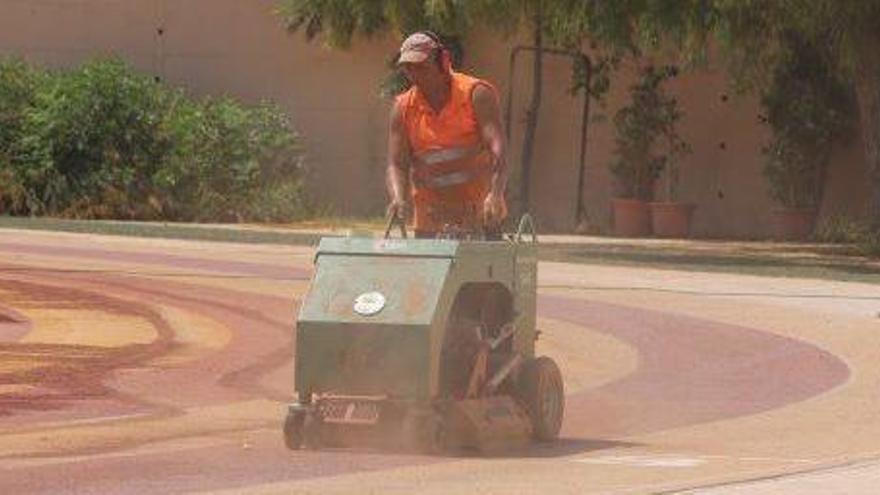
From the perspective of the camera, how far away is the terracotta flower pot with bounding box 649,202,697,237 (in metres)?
36.0

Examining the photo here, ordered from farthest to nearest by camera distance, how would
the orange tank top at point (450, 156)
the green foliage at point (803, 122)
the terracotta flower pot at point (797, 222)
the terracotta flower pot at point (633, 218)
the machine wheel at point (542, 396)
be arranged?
the terracotta flower pot at point (633, 218), the terracotta flower pot at point (797, 222), the green foliage at point (803, 122), the orange tank top at point (450, 156), the machine wheel at point (542, 396)

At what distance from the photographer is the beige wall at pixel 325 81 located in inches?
1453

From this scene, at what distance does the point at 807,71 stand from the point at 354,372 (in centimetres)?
2381

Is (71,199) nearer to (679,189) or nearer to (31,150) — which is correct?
(31,150)

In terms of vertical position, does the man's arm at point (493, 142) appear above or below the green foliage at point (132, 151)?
above

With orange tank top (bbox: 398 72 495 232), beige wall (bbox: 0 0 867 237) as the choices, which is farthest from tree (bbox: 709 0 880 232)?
orange tank top (bbox: 398 72 495 232)

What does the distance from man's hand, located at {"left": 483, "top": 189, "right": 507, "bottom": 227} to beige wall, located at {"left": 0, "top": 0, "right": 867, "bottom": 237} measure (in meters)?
23.8

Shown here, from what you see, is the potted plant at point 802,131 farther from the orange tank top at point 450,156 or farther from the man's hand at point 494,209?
the man's hand at point 494,209

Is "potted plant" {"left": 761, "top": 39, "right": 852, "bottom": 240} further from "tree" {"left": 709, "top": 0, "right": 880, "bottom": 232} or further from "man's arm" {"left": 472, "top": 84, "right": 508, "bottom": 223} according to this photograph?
"man's arm" {"left": 472, "top": 84, "right": 508, "bottom": 223}

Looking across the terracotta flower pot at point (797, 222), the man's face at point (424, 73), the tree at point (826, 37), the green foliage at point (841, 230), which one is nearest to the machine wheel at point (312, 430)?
the man's face at point (424, 73)

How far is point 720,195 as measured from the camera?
121 ft

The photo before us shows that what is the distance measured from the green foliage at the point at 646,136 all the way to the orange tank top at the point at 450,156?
22575 mm

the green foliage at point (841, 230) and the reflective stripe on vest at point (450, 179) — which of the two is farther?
the green foliage at point (841, 230)

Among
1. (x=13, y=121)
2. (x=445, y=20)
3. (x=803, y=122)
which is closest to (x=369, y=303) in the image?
(x=445, y=20)
